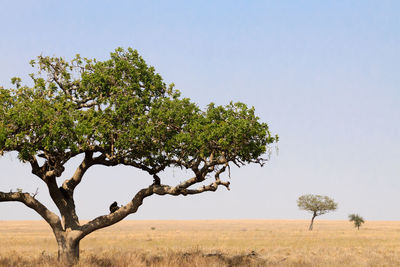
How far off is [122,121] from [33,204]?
21.6ft

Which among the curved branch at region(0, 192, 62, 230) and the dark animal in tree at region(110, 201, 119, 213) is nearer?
the curved branch at region(0, 192, 62, 230)

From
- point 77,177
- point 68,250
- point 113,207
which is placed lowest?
point 68,250

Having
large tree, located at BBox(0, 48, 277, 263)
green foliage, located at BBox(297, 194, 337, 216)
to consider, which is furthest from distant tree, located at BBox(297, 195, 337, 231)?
large tree, located at BBox(0, 48, 277, 263)

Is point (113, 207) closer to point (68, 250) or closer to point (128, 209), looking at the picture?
point (128, 209)

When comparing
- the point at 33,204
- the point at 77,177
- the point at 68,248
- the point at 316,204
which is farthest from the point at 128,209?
the point at 316,204

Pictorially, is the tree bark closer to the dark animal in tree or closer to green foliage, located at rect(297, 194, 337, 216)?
the dark animal in tree

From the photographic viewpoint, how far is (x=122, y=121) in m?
22.9

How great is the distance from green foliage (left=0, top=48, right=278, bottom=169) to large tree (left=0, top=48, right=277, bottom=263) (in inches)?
1.8

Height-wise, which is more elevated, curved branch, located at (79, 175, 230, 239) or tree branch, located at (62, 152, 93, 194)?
tree branch, located at (62, 152, 93, 194)

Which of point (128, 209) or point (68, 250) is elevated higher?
point (128, 209)

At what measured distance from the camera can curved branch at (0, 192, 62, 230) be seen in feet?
80.1

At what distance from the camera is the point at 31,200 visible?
24.7 metres

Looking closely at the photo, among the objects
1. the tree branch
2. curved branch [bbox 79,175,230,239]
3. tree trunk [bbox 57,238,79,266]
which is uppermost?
the tree branch

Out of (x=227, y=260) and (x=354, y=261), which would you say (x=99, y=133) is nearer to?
(x=227, y=260)
